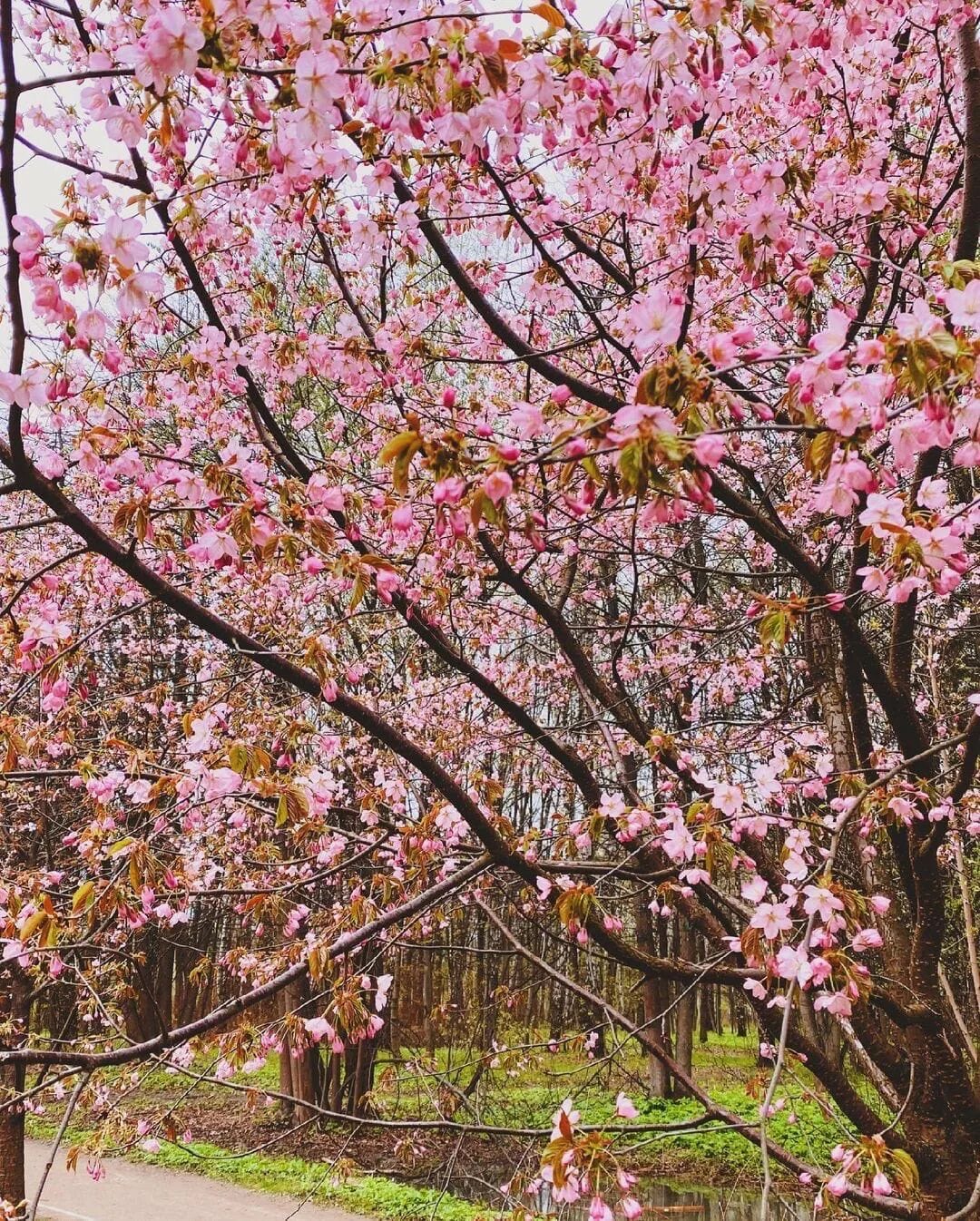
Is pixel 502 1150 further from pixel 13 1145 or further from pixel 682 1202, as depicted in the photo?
pixel 13 1145

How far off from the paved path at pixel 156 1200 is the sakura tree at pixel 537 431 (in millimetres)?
2890

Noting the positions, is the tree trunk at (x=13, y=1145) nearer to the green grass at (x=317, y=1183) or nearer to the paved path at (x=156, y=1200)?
the paved path at (x=156, y=1200)

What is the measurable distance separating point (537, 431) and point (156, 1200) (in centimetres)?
966

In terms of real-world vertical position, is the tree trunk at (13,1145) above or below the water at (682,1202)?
above

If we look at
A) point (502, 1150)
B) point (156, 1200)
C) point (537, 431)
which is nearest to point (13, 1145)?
point (156, 1200)

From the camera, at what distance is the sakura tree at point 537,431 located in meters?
1.63

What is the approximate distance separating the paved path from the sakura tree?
9.48 ft

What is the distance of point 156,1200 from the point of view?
831 centimetres

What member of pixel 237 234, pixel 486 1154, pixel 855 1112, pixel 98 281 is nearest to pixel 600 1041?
pixel 486 1154

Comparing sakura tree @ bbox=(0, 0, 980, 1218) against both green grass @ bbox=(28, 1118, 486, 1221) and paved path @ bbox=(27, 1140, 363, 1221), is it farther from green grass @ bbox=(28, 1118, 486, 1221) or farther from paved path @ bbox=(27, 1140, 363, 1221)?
green grass @ bbox=(28, 1118, 486, 1221)

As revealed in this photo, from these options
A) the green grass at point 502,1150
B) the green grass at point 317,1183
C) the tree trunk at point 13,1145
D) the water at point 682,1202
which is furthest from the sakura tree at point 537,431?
the water at point 682,1202

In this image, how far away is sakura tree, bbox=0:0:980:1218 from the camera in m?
1.63

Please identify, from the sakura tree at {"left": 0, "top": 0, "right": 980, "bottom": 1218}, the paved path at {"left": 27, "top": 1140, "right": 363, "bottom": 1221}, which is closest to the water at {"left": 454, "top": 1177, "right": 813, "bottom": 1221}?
the paved path at {"left": 27, "top": 1140, "right": 363, "bottom": 1221}

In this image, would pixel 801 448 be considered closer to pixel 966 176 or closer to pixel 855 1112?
pixel 966 176
